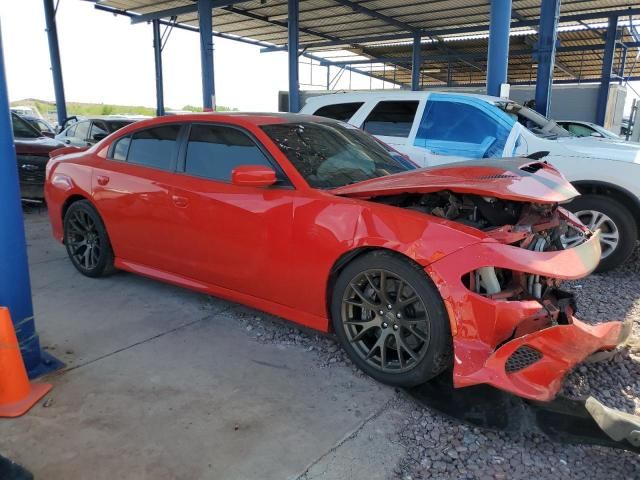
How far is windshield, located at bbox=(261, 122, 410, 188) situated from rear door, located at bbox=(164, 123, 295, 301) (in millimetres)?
179

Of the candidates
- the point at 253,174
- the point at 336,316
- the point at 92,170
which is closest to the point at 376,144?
the point at 253,174

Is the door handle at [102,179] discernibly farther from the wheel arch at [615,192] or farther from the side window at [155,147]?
the wheel arch at [615,192]

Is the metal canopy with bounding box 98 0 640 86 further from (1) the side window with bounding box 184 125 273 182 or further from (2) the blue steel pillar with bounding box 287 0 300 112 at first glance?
(1) the side window with bounding box 184 125 273 182

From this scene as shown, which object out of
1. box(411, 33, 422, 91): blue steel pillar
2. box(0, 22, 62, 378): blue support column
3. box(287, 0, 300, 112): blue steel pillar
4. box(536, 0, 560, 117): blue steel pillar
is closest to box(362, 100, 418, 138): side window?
box(0, 22, 62, 378): blue support column

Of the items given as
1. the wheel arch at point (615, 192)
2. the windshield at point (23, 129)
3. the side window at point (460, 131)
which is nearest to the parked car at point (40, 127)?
the windshield at point (23, 129)

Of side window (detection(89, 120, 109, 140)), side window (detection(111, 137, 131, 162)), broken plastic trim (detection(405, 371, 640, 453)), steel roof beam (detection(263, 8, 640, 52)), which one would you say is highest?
steel roof beam (detection(263, 8, 640, 52))

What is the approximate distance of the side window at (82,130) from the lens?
10.4 m

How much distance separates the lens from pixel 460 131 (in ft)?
19.5

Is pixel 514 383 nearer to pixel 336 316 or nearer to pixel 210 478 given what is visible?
pixel 336 316

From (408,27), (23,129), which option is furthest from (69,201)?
(408,27)

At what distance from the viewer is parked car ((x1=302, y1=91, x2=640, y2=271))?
519 centimetres

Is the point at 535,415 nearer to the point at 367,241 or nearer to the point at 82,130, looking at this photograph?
the point at 367,241

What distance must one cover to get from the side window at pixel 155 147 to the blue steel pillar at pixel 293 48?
13.0m

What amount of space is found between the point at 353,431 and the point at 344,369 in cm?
65
